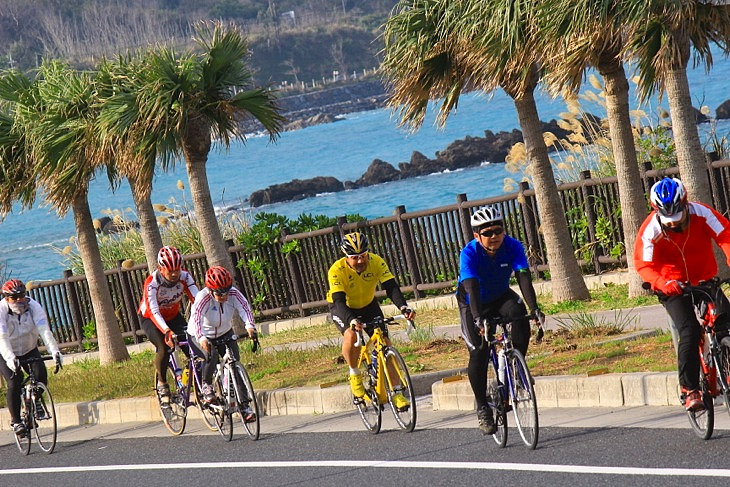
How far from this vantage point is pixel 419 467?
984 cm

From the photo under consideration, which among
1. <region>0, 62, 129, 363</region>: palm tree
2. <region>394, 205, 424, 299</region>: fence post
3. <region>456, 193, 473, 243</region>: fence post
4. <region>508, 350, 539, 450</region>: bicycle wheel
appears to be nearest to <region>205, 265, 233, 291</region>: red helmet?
<region>508, 350, 539, 450</region>: bicycle wheel

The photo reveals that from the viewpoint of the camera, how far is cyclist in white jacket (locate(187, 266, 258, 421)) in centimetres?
1273

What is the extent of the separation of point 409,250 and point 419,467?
11.7 meters

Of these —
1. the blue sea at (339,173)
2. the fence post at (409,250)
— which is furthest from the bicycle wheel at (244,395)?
the blue sea at (339,173)

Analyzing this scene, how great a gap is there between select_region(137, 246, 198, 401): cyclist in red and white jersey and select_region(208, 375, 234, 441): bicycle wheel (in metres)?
1.02

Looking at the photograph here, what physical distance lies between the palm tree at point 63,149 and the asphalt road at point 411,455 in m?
6.12

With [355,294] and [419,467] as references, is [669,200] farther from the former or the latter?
[355,294]

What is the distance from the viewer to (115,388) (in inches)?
682

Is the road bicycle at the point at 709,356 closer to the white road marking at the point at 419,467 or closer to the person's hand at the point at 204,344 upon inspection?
the white road marking at the point at 419,467

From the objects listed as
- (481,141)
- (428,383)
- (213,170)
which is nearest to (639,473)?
(428,383)

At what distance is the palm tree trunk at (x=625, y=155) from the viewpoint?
16.8 m

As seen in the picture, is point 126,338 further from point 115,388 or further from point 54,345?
point 54,345

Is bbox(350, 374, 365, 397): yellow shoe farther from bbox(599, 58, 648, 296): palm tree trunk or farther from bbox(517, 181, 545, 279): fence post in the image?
bbox(517, 181, 545, 279): fence post

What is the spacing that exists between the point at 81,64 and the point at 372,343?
130 metres
